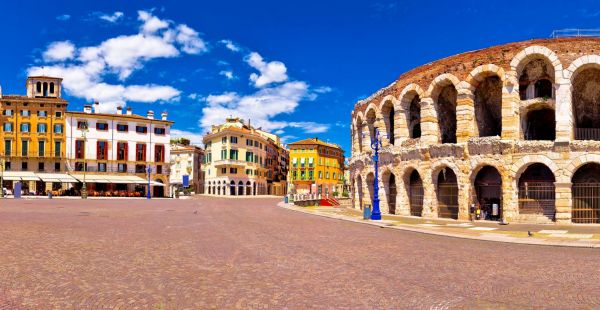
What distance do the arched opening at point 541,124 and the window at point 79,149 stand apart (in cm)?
5780

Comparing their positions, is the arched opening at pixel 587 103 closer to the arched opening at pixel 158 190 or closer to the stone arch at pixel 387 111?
the stone arch at pixel 387 111

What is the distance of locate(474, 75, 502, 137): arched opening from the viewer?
2994 cm

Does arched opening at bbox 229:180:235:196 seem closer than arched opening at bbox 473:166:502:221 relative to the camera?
No

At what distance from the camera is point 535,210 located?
86.7ft

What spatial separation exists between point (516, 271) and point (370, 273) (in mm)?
3490

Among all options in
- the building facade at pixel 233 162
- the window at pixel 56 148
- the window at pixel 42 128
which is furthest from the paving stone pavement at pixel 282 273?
the building facade at pixel 233 162

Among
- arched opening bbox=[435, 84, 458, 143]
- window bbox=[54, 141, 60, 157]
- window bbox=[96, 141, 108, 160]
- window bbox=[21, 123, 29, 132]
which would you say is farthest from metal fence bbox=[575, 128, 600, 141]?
window bbox=[21, 123, 29, 132]

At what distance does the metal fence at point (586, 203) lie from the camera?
82.8ft

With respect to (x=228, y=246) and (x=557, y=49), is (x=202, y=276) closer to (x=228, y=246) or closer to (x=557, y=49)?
(x=228, y=246)

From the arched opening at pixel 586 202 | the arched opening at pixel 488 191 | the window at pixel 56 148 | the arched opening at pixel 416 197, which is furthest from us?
the window at pixel 56 148

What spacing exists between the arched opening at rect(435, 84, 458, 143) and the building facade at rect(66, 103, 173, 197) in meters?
43.4

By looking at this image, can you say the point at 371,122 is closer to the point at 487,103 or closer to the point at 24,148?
the point at 487,103

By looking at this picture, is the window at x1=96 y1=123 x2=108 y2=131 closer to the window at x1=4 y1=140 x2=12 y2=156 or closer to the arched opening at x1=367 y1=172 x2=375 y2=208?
the window at x1=4 y1=140 x2=12 y2=156

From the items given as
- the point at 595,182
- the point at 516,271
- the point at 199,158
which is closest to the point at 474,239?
the point at 516,271
